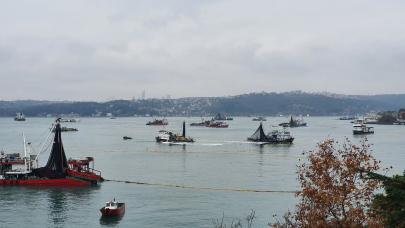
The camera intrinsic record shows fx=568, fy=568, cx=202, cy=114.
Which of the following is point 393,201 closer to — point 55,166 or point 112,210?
point 112,210

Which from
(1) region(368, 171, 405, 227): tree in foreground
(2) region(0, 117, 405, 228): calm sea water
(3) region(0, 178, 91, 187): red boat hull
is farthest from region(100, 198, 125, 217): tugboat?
(1) region(368, 171, 405, 227): tree in foreground

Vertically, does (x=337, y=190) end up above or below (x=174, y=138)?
above

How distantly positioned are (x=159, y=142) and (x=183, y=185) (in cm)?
7973

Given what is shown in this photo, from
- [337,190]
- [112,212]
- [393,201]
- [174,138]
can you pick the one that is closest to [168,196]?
[112,212]

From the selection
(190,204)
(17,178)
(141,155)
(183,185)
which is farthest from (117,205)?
(141,155)

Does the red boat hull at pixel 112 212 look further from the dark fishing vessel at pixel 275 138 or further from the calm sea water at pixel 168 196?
the dark fishing vessel at pixel 275 138

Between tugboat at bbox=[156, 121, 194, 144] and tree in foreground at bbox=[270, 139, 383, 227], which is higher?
tree in foreground at bbox=[270, 139, 383, 227]

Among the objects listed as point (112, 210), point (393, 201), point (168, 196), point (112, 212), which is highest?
point (393, 201)

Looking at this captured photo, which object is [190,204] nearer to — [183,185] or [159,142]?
[183,185]

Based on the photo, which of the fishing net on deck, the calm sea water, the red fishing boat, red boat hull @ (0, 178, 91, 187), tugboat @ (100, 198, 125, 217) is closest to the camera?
the calm sea water

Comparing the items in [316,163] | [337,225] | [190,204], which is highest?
[316,163]

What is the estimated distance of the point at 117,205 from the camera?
47.9 metres

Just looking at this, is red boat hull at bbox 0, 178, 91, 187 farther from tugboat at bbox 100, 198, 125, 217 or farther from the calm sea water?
tugboat at bbox 100, 198, 125, 217

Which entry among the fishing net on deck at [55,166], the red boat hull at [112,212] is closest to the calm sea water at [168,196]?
the red boat hull at [112,212]
